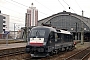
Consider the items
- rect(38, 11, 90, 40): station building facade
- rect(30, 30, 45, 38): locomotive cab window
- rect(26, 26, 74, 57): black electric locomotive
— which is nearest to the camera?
rect(26, 26, 74, 57): black electric locomotive

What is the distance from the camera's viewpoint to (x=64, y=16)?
105312 millimetres

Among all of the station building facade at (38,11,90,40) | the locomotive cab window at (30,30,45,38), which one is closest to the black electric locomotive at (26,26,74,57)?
the locomotive cab window at (30,30,45,38)

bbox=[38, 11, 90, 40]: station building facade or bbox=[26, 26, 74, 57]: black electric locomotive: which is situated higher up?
bbox=[38, 11, 90, 40]: station building facade

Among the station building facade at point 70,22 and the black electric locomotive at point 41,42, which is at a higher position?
the station building facade at point 70,22

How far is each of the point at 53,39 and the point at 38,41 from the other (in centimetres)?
257

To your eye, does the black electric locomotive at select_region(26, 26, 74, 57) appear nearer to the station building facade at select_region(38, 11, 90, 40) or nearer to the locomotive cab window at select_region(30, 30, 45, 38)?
the locomotive cab window at select_region(30, 30, 45, 38)

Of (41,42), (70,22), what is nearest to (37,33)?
(41,42)

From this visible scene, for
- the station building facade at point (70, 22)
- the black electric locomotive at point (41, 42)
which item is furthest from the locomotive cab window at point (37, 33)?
the station building facade at point (70, 22)

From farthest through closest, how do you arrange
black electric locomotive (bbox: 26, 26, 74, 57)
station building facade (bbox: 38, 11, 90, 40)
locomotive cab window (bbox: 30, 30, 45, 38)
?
1. station building facade (bbox: 38, 11, 90, 40)
2. locomotive cab window (bbox: 30, 30, 45, 38)
3. black electric locomotive (bbox: 26, 26, 74, 57)

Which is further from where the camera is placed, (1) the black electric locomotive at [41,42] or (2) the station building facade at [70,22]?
(2) the station building facade at [70,22]

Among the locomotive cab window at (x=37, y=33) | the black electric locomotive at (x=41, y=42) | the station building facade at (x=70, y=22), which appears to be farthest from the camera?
the station building facade at (x=70, y=22)

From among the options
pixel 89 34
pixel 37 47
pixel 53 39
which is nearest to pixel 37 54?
pixel 37 47

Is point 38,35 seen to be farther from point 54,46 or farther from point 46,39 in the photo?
point 54,46

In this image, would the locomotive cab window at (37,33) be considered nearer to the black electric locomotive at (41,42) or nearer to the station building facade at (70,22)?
the black electric locomotive at (41,42)
